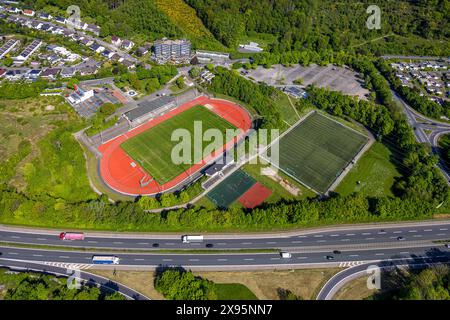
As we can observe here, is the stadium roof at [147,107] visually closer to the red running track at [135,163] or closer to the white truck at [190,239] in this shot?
the red running track at [135,163]

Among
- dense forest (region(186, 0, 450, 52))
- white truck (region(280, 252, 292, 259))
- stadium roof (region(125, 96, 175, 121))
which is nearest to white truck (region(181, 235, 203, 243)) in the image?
white truck (region(280, 252, 292, 259))

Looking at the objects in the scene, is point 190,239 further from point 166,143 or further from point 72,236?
point 166,143

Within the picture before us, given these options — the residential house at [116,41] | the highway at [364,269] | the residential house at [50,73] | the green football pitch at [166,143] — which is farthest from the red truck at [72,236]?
the residential house at [116,41]

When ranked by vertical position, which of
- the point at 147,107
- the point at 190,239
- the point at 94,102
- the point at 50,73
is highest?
the point at 147,107

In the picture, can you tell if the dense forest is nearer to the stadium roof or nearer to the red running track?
the stadium roof

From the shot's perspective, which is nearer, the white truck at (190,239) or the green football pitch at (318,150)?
the white truck at (190,239)

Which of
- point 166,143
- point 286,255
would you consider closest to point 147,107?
point 166,143
